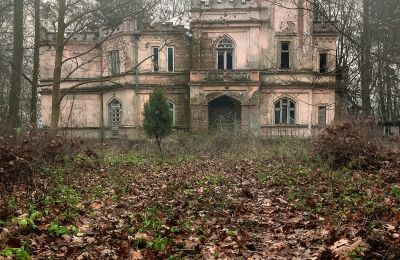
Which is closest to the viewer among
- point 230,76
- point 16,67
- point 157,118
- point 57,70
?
point 57,70

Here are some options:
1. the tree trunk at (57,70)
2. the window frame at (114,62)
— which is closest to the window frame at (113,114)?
the window frame at (114,62)

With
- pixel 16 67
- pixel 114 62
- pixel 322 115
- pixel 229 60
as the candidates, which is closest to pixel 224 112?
pixel 229 60

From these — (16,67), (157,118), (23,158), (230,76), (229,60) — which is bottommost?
(23,158)

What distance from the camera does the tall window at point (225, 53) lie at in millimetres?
31844

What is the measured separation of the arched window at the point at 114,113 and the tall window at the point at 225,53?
26.6ft

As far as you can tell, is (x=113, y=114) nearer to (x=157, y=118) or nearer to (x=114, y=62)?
(x=114, y=62)

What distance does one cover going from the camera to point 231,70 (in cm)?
3098

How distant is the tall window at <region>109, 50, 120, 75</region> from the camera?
33.9m

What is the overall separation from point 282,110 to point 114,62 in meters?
13.1

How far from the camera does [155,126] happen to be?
25.0 meters

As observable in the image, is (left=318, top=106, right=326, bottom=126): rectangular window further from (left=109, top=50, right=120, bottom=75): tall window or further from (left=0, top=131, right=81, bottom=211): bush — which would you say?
(left=0, top=131, right=81, bottom=211): bush

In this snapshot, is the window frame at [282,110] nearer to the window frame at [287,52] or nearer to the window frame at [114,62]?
the window frame at [287,52]

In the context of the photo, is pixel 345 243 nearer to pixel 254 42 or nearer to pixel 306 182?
pixel 306 182

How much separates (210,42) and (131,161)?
53.8 ft
